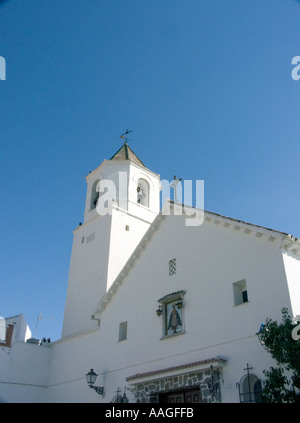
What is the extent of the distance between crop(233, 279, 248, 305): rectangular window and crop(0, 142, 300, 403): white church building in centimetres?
4

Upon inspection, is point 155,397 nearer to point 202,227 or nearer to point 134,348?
point 134,348

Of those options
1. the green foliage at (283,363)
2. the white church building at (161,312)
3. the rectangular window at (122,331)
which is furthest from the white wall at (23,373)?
the green foliage at (283,363)

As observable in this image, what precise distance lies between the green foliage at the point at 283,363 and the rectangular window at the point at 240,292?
7.92 feet

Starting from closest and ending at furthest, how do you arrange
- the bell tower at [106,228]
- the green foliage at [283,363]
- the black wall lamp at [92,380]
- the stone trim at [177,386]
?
the green foliage at [283,363]
the stone trim at [177,386]
the black wall lamp at [92,380]
the bell tower at [106,228]

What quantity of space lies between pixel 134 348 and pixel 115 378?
143 centimetres

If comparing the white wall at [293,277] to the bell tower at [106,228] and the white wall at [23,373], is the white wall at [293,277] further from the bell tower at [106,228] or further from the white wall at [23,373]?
the white wall at [23,373]

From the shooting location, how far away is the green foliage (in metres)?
10.7

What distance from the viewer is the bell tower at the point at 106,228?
23094 mm

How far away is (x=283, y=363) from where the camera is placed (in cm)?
1123

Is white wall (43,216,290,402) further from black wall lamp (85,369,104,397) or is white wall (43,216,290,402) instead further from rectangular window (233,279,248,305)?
black wall lamp (85,369,104,397)

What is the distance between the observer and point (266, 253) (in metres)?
13.7
